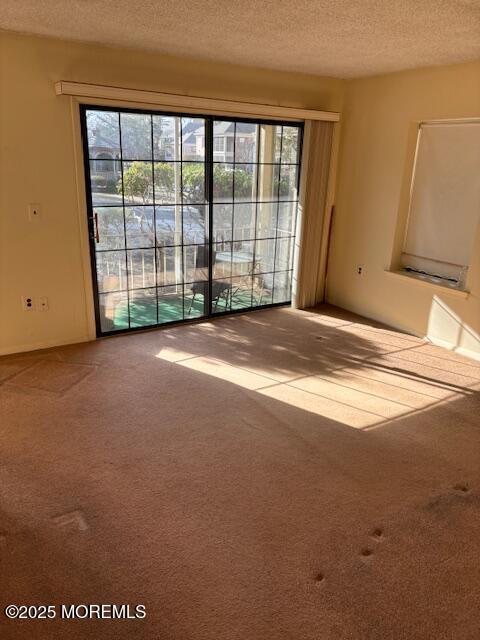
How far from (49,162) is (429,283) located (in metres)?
3.67

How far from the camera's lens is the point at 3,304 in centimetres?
404

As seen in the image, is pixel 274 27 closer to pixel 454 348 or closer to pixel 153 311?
pixel 153 311

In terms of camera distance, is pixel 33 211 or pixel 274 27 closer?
pixel 274 27

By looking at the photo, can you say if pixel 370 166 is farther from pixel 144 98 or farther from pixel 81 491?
pixel 81 491

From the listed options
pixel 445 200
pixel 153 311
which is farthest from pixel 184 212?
pixel 445 200

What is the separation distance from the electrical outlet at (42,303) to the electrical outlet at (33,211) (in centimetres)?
68

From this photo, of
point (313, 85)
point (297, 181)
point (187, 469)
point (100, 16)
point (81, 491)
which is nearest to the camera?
point (81, 491)

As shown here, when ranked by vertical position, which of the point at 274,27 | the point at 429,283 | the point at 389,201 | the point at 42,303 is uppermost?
the point at 274,27

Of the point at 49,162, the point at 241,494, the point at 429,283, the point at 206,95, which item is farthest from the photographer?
the point at 429,283

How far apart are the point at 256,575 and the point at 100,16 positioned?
11.0 ft

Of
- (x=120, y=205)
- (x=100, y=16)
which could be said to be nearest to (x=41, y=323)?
(x=120, y=205)

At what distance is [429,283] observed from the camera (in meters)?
→ 4.76

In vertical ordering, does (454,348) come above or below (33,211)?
below

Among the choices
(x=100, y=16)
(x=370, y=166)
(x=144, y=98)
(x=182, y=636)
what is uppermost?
(x=100, y=16)
